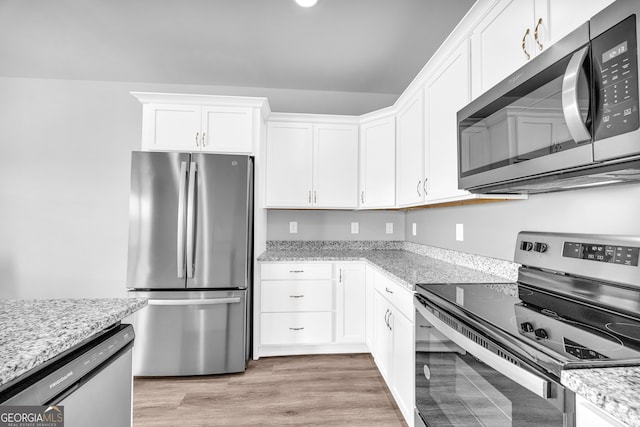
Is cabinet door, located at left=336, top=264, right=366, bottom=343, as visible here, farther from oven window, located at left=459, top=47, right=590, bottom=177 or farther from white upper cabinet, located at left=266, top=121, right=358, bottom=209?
oven window, located at left=459, top=47, right=590, bottom=177

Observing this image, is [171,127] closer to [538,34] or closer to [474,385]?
[538,34]

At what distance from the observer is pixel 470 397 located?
1.06m

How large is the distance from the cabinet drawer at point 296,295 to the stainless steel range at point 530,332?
135 cm

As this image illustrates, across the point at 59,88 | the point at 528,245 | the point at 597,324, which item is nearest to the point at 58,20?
the point at 59,88

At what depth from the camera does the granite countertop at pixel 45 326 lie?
64cm

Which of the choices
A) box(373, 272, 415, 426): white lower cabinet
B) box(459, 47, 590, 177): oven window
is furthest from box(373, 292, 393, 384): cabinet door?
box(459, 47, 590, 177): oven window

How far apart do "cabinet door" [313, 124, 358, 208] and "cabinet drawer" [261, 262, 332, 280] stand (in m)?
0.66

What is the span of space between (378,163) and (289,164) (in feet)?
2.91

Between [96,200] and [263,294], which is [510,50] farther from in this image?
[96,200]

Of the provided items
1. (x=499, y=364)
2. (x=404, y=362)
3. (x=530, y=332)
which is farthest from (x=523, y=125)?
A: (x=404, y=362)

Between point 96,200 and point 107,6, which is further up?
point 107,6

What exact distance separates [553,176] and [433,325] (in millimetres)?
734

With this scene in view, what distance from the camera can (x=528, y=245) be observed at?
140 cm

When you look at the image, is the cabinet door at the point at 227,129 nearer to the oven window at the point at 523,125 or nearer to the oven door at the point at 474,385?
the oven window at the point at 523,125
